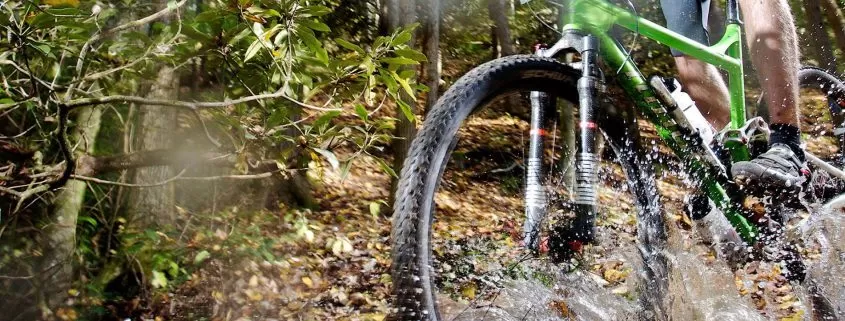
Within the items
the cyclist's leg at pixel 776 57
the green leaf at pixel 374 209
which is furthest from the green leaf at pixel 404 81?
the green leaf at pixel 374 209

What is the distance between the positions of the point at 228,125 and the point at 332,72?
0.51 metres

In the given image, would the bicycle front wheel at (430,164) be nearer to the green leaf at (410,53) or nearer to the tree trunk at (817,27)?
the green leaf at (410,53)

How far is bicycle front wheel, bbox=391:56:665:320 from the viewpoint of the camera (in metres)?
1.39

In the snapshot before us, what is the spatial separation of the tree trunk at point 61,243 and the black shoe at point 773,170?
2.43 m

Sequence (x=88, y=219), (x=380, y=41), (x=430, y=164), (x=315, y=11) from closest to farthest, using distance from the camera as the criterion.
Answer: (x=430, y=164) → (x=315, y=11) → (x=380, y=41) → (x=88, y=219)

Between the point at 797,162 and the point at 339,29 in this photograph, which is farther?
the point at 339,29

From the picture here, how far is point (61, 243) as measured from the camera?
260 cm

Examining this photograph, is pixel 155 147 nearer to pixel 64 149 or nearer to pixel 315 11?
pixel 64 149

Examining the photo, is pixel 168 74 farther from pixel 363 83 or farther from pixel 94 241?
pixel 363 83

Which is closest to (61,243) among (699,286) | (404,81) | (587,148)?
(404,81)

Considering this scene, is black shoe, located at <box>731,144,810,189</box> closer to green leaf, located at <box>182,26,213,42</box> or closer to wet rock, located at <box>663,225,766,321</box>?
wet rock, located at <box>663,225,766,321</box>

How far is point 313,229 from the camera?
13.3ft

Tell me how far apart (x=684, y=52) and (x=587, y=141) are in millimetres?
641

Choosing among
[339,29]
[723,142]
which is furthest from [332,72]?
[339,29]
